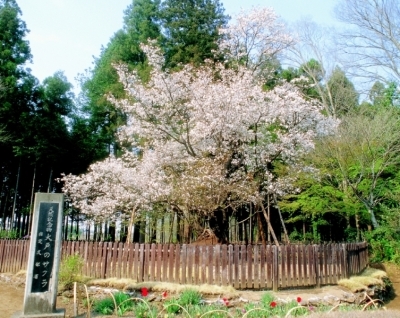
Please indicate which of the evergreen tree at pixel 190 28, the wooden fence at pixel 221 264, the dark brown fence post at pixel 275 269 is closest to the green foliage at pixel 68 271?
the wooden fence at pixel 221 264

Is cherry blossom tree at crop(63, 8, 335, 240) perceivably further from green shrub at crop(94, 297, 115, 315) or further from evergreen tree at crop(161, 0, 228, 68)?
evergreen tree at crop(161, 0, 228, 68)

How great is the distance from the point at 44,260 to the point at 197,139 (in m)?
7.47

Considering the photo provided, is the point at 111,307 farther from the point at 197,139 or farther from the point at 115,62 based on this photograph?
the point at 115,62

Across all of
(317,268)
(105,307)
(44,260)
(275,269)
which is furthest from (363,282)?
(44,260)

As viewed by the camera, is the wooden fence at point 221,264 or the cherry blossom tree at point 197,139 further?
the cherry blossom tree at point 197,139

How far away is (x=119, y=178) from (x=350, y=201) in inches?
394

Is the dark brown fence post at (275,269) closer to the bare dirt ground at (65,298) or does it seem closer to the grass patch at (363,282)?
the bare dirt ground at (65,298)

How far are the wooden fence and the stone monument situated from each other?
282 centimetres

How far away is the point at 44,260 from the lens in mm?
6164

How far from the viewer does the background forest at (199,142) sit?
12203 millimetres

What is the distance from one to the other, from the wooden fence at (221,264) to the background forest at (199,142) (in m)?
2.20

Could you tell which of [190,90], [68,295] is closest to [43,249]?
[68,295]

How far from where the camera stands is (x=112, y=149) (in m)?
21.9

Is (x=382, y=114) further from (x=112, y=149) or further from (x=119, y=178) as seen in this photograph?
(x=112, y=149)
